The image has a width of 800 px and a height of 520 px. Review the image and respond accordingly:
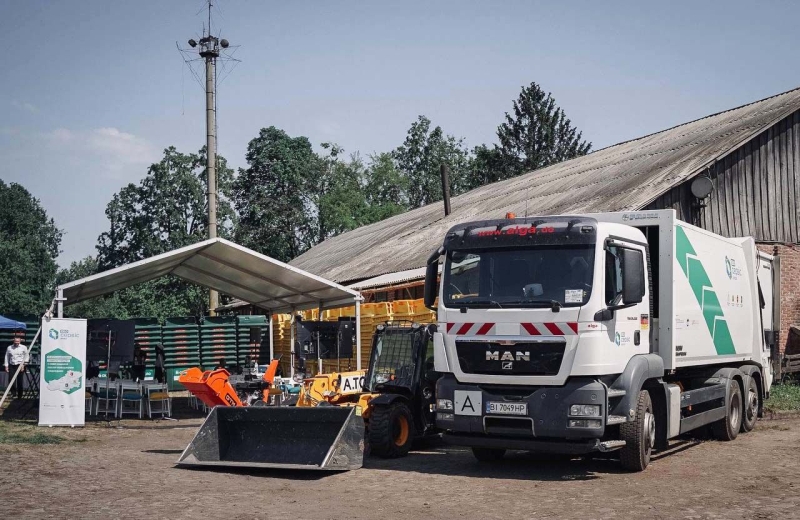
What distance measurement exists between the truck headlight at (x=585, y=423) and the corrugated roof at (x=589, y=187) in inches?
413

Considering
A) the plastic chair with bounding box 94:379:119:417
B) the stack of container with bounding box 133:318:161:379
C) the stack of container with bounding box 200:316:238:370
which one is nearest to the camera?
the plastic chair with bounding box 94:379:119:417

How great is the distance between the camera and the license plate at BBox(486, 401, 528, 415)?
36.2ft

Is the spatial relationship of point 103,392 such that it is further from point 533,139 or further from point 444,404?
point 533,139

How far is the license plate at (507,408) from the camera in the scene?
36.2 ft

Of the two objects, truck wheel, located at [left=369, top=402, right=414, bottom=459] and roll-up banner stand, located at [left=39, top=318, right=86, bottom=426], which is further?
roll-up banner stand, located at [left=39, top=318, right=86, bottom=426]

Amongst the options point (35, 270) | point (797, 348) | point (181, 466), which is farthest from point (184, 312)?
point (181, 466)

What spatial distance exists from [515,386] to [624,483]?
1654mm

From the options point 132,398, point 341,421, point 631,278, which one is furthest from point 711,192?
point 132,398

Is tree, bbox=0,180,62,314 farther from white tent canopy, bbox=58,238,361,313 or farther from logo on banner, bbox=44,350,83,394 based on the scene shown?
logo on banner, bbox=44,350,83,394

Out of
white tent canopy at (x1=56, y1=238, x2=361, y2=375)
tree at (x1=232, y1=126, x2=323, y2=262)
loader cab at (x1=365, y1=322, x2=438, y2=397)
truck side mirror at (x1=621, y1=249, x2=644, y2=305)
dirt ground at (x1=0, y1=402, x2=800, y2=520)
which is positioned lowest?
dirt ground at (x1=0, y1=402, x2=800, y2=520)

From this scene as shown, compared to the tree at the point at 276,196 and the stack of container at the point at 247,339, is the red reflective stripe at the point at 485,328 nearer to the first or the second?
the stack of container at the point at 247,339

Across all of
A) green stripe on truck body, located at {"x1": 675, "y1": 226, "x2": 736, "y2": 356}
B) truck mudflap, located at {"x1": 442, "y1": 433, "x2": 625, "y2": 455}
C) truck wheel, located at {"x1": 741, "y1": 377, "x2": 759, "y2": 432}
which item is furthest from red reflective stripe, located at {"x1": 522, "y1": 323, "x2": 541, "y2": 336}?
truck wheel, located at {"x1": 741, "y1": 377, "x2": 759, "y2": 432}

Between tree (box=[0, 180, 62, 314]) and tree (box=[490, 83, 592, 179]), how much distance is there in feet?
118

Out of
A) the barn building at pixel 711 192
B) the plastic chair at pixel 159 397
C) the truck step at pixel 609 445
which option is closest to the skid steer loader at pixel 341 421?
the truck step at pixel 609 445
